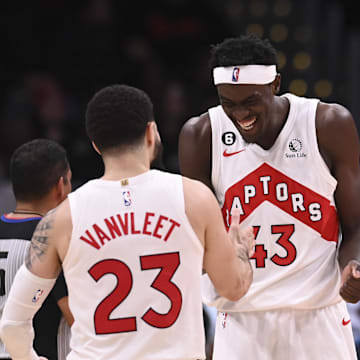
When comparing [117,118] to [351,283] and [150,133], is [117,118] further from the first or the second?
[351,283]

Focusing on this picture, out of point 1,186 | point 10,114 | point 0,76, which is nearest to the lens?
point 1,186

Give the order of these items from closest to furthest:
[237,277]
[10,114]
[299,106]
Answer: [237,277]
[299,106]
[10,114]

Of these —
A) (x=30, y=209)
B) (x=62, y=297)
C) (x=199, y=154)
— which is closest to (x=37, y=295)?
(x=62, y=297)

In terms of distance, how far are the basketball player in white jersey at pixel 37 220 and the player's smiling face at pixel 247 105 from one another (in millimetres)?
909

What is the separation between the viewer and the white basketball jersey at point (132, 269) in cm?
304

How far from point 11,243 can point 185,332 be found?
1.14 m

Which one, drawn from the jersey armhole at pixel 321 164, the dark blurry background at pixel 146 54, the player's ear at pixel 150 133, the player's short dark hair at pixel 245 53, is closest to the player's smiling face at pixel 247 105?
the player's short dark hair at pixel 245 53

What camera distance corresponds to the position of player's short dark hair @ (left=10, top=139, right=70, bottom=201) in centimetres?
406

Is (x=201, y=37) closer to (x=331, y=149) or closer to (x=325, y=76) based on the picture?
(x=325, y=76)

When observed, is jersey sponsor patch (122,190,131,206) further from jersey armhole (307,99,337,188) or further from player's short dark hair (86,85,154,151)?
jersey armhole (307,99,337,188)

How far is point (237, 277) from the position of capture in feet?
10.7

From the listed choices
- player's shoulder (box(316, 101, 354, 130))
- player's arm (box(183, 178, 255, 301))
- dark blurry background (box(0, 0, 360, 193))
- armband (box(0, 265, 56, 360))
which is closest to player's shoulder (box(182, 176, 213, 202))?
player's arm (box(183, 178, 255, 301))

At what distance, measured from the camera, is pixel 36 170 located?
408 centimetres

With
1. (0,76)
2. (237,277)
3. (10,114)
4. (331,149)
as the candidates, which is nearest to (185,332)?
(237,277)
